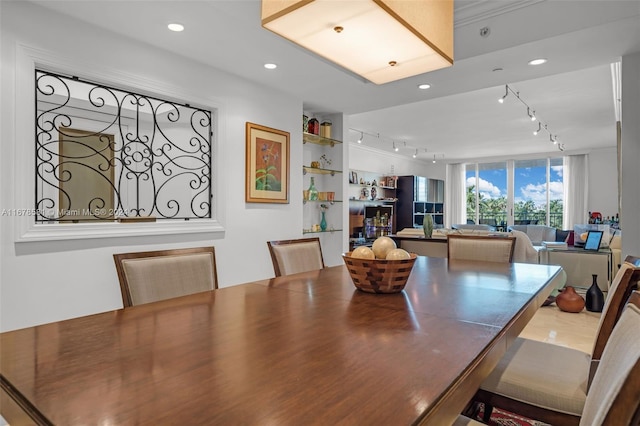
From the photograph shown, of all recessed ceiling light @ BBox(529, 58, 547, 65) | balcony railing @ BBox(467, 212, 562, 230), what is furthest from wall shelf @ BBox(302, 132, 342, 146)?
balcony railing @ BBox(467, 212, 562, 230)

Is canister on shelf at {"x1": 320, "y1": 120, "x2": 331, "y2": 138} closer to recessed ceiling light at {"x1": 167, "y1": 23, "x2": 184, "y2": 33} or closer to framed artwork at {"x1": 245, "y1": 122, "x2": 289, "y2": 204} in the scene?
framed artwork at {"x1": 245, "y1": 122, "x2": 289, "y2": 204}

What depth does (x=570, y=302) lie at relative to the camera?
399 cm

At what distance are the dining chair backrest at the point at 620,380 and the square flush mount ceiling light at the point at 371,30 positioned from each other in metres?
1.18

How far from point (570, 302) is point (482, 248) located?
7.29ft

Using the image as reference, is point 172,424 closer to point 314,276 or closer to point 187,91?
point 314,276

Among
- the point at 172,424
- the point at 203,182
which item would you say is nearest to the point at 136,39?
the point at 203,182

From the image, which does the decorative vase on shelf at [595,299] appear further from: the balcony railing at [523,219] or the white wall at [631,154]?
the balcony railing at [523,219]

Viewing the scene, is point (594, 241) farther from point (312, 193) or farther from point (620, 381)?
point (620, 381)

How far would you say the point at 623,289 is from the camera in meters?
1.17

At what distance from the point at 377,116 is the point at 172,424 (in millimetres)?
5525

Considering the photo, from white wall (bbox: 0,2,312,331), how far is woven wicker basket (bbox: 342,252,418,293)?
6.10 ft

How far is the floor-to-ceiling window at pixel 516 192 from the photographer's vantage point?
30.6 ft

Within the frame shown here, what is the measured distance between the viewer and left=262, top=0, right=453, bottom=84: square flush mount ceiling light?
54.3 inches

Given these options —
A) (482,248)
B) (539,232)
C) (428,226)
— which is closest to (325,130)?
(428,226)
